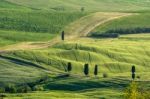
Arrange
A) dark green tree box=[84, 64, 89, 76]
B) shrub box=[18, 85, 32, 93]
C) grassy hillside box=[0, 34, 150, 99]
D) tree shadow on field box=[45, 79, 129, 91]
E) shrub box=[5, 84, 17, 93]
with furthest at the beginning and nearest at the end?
dark green tree box=[84, 64, 89, 76] → tree shadow on field box=[45, 79, 129, 91] → grassy hillside box=[0, 34, 150, 99] → shrub box=[5, 84, 17, 93] → shrub box=[18, 85, 32, 93]

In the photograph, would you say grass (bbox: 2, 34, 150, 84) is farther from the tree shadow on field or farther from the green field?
the tree shadow on field

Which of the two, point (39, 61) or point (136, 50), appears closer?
point (39, 61)

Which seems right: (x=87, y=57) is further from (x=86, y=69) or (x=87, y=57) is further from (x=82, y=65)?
(x=86, y=69)

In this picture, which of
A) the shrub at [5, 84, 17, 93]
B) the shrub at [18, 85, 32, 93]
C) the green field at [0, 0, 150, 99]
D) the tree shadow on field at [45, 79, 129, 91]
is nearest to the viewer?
the green field at [0, 0, 150, 99]

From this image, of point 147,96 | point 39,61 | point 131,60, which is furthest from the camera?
point 131,60

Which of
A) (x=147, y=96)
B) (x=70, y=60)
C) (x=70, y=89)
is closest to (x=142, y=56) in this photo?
(x=70, y=60)

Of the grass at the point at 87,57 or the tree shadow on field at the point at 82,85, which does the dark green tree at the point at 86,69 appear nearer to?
the grass at the point at 87,57

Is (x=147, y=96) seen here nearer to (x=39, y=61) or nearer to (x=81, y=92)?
(x=81, y=92)

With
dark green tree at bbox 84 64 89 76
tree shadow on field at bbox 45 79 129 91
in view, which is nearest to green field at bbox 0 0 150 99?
tree shadow on field at bbox 45 79 129 91
